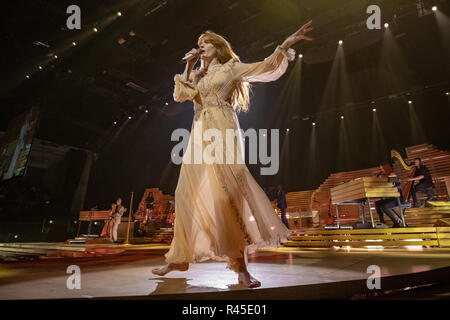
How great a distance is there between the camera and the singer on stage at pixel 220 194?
143cm

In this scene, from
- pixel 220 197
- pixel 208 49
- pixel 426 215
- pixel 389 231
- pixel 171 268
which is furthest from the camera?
pixel 426 215

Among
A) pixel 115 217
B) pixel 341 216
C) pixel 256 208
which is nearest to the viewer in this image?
pixel 256 208

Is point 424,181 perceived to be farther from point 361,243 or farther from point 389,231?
point 361,243

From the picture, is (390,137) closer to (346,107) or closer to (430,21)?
(346,107)

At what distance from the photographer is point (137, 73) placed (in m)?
10.4

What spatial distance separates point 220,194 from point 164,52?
902cm

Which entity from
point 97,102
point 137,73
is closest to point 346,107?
point 137,73

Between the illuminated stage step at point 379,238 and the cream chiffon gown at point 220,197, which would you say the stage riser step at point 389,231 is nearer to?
the illuminated stage step at point 379,238

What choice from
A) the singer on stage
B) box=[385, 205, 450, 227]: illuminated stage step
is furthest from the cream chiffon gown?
box=[385, 205, 450, 227]: illuminated stage step

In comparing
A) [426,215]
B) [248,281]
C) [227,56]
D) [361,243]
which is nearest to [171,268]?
[248,281]

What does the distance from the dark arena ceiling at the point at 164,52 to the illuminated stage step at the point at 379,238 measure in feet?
21.0

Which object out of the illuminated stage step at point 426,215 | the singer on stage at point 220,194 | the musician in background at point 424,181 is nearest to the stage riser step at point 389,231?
the illuminated stage step at point 426,215

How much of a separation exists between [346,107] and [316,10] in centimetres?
510

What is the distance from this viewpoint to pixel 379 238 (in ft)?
15.0
